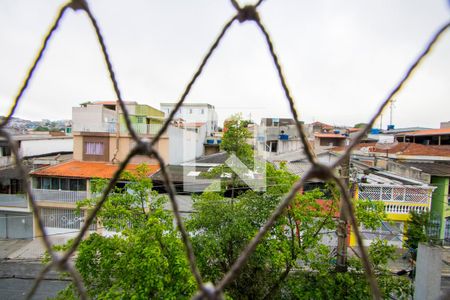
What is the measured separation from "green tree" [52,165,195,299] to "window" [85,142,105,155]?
23.6 ft

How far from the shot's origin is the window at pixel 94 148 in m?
10.6

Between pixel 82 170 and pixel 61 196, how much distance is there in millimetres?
1114

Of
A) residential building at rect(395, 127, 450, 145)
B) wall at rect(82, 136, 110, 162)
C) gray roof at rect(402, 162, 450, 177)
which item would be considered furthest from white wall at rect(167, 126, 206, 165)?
residential building at rect(395, 127, 450, 145)

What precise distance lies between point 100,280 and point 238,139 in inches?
239

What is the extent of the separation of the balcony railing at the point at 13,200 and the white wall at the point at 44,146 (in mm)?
2697

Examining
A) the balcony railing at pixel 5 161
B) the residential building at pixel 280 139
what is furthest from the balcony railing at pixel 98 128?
the residential building at pixel 280 139

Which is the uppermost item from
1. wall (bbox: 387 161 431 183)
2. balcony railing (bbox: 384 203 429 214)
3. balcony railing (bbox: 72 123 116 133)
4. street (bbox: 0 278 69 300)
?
balcony railing (bbox: 72 123 116 133)

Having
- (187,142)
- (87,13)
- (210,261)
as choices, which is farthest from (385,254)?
(187,142)

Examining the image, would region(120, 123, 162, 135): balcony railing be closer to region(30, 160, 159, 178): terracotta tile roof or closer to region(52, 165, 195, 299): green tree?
region(30, 160, 159, 178): terracotta tile roof

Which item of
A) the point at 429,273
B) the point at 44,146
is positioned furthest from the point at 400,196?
the point at 44,146

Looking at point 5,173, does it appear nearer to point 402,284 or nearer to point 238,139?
point 238,139

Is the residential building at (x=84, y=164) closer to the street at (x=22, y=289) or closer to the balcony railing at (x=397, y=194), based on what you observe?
the street at (x=22, y=289)

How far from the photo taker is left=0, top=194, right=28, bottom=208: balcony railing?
9.42 m

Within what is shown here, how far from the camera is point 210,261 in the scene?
3.85 m
